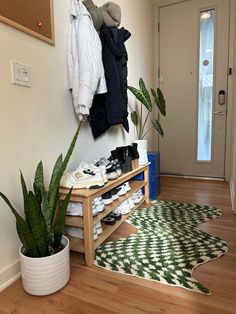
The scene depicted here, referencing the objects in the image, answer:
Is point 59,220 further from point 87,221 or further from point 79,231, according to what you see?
point 79,231

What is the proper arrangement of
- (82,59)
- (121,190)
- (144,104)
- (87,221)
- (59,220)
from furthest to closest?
(144,104), (121,190), (82,59), (87,221), (59,220)

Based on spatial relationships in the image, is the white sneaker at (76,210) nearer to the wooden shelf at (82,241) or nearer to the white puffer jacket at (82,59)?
the wooden shelf at (82,241)

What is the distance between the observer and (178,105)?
3496mm

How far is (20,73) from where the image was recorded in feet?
4.40

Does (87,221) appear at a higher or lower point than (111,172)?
lower

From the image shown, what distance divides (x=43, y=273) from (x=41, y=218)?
0.89ft

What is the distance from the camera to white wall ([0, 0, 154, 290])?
128cm

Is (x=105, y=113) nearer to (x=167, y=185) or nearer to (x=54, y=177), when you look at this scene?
(x=54, y=177)

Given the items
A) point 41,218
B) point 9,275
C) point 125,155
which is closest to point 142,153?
point 125,155

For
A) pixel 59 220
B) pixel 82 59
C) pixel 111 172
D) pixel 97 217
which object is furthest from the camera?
pixel 111 172

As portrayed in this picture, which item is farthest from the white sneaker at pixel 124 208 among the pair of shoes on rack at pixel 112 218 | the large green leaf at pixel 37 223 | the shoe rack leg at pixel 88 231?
the large green leaf at pixel 37 223

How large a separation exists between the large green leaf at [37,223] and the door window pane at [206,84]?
274 centimetres

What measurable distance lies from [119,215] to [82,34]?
132cm

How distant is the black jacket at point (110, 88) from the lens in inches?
73.8
